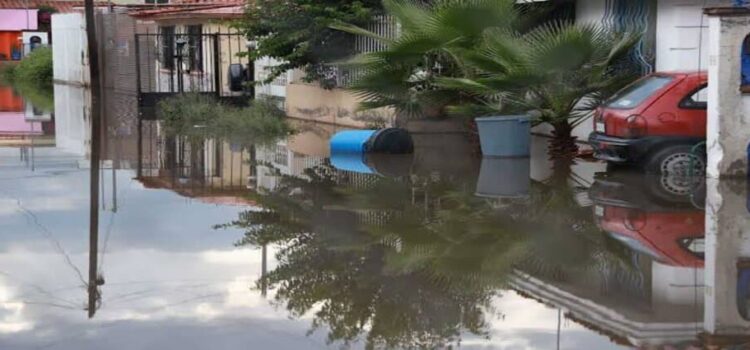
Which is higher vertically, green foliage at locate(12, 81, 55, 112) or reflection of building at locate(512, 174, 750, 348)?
green foliage at locate(12, 81, 55, 112)

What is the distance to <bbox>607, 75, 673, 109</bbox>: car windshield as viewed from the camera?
51.4ft

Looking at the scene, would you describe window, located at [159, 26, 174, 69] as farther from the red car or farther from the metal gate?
the red car

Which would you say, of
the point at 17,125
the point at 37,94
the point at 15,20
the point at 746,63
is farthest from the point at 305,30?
the point at 15,20

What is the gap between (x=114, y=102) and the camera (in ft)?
123

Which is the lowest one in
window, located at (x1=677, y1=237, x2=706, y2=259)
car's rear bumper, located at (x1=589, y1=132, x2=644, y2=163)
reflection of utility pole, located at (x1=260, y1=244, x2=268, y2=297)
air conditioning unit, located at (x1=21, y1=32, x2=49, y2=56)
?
reflection of utility pole, located at (x1=260, y1=244, x2=268, y2=297)

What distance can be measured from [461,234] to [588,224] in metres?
1.40

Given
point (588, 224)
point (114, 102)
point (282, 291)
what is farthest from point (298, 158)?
point (114, 102)

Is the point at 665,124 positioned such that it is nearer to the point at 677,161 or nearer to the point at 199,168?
the point at 677,161

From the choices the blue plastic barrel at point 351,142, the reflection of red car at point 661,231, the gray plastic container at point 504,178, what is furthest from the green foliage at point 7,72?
the reflection of red car at point 661,231

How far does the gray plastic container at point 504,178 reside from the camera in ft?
47.6

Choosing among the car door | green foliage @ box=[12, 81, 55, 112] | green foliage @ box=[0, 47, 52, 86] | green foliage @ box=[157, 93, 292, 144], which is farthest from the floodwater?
green foliage @ box=[0, 47, 52, 86]

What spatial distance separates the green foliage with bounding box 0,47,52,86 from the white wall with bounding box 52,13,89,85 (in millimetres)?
1594

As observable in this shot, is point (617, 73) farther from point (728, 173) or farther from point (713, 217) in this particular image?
point (713, 217)

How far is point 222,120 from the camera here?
86.0 ft
